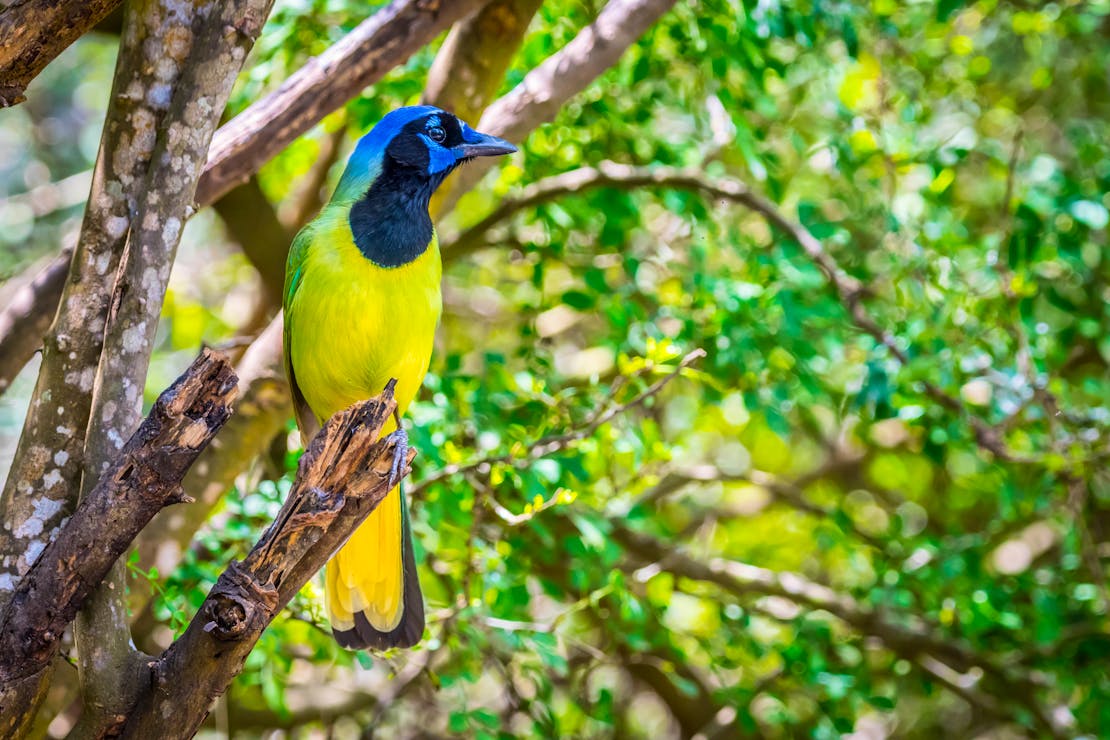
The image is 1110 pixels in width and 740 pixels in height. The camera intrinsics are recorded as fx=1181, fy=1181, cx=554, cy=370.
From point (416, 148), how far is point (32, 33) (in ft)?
4.29

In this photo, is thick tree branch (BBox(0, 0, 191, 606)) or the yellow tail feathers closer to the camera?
thick tree branch (BBox(0, 0, 191, 606))

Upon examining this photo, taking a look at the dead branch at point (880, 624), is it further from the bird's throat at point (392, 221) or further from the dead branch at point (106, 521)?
the dead branch at point (106, 521)

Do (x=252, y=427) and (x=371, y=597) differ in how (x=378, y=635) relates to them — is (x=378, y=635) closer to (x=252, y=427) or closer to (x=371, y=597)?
(x=371, y=597)

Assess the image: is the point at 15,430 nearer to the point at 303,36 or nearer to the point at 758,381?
the point at 303,36

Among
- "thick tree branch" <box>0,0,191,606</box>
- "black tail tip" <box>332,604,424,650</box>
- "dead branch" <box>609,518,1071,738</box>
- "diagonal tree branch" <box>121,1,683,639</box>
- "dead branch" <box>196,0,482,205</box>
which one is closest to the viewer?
"thick tree branch" <box>0,0,191,606</box>

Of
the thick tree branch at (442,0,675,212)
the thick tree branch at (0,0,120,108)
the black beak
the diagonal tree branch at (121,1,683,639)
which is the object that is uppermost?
the thick tree branch at (0,0,120,108)

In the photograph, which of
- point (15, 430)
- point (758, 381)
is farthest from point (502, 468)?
point (15, 430)

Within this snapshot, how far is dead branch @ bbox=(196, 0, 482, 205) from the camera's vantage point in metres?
3.32

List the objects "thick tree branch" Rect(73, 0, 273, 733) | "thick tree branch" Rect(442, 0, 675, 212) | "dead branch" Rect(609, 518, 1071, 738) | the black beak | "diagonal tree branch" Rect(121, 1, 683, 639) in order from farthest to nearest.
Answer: "dead branch" Rect(609, 518, 1071, 738)
"diagonal tree branch" Rect(121, 1, 683, 639)
"thick tree branch" Rect(442, 0, 675, 212)
the black beak
"thick tree branch" Rect(73, 0, 273, 733)

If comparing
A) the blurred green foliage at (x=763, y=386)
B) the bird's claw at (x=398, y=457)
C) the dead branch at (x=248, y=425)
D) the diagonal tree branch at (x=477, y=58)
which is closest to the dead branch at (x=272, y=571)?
the bird's claw at (x=398, y=457)

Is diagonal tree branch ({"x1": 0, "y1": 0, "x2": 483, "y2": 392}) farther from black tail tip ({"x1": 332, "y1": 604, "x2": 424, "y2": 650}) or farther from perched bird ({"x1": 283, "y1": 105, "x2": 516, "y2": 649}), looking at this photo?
black tail tip ({"x1": 332, "y1": 604, "x2": 424, "y2": 650})

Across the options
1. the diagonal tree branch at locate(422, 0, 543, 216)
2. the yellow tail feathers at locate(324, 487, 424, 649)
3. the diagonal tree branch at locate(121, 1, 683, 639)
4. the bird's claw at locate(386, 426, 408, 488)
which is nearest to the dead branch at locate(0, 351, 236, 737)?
the bird's claw at locate(386, 426, 408, 488)

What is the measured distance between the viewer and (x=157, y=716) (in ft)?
7.69

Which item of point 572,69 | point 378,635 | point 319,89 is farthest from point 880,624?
point 319,89
